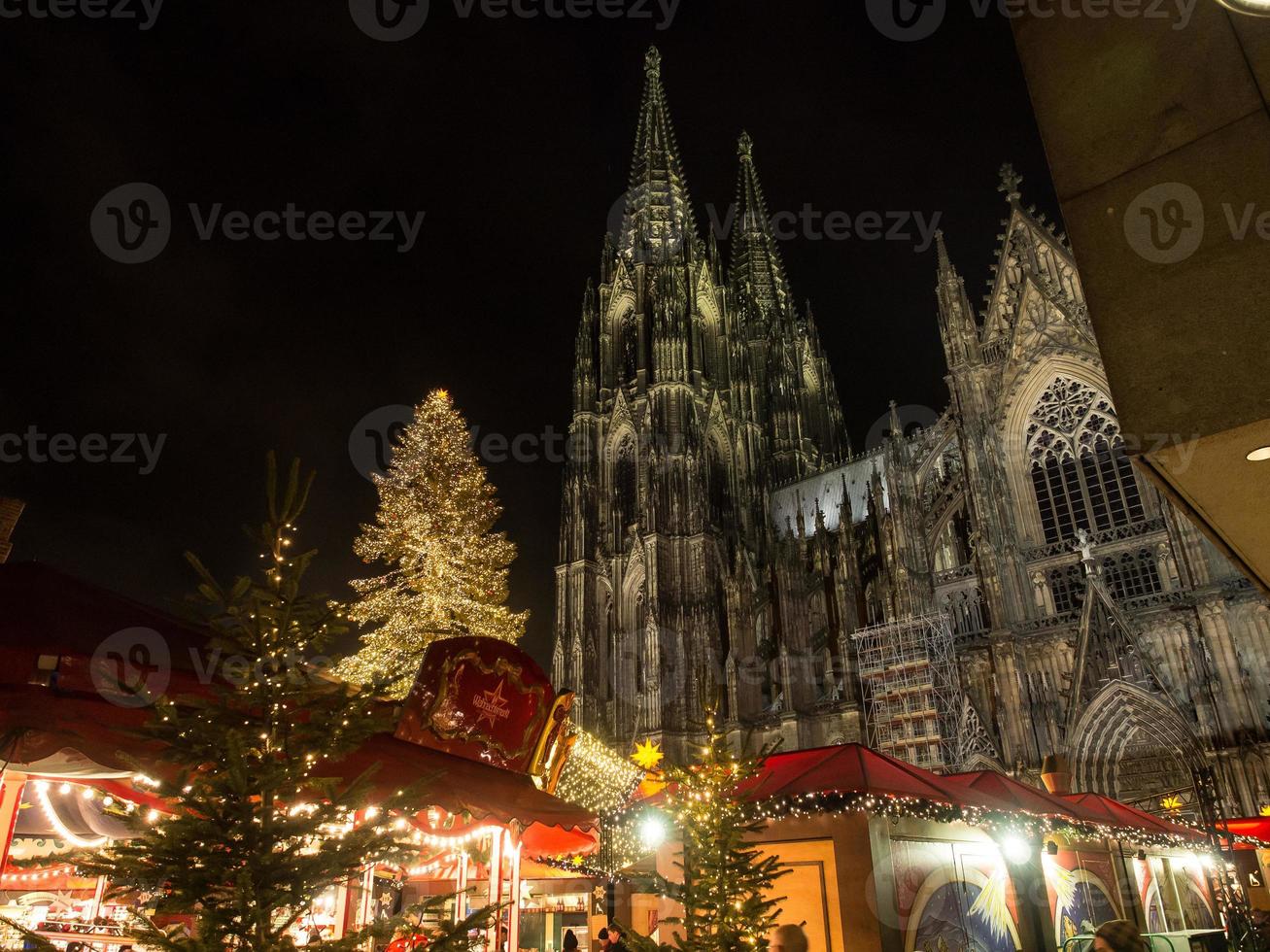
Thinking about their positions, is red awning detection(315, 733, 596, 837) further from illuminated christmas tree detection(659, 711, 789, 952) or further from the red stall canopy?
Answer: illuminated christmas tree detection(659, 711, 789, 952)

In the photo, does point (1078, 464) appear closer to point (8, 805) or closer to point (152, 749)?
point (152, 749)

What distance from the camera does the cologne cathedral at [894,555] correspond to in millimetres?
19391

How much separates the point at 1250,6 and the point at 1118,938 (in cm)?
468

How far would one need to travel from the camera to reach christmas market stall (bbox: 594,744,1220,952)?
6.73 metres

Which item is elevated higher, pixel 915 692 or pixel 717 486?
pixel 717 486

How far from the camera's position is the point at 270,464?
14.8 feet

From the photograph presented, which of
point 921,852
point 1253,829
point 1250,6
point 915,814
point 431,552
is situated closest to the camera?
point 1250,6

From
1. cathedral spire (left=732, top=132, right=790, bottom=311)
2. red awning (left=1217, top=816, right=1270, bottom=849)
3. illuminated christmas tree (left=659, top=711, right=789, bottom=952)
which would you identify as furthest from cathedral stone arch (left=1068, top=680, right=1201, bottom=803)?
cathedral spire (left=732, top=132, right=790, bottom=311)

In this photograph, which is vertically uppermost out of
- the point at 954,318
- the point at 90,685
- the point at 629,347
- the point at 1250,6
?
the point at 629,347

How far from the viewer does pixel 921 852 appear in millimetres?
7410

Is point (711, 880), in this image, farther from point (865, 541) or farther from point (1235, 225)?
point (865, 541)

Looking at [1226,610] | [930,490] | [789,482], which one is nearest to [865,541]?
[930,490]

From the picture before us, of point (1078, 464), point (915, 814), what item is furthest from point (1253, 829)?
point (1078, 464)

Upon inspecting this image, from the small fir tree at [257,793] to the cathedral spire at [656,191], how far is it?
38668 mm
